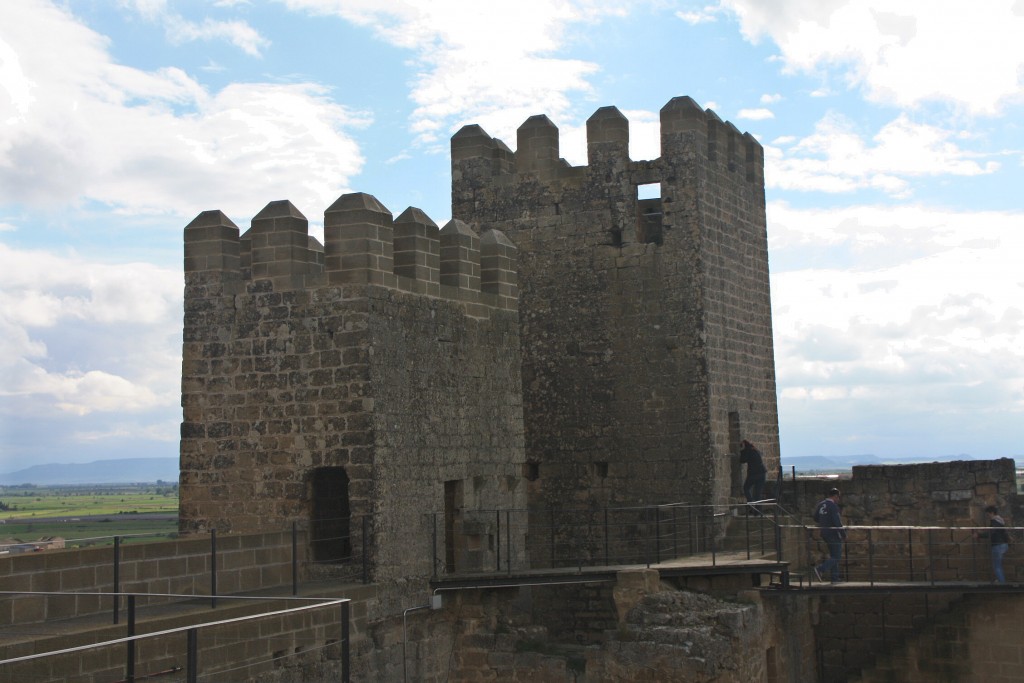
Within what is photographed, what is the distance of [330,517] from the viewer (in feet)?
44.9

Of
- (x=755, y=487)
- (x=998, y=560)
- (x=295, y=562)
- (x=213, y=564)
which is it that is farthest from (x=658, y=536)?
(x=213, y=564)

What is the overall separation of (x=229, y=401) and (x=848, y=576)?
29.0 feet

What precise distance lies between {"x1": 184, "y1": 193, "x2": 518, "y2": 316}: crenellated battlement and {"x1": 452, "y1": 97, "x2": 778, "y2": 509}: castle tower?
12.0 ft

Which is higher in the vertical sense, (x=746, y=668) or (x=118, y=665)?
(x=118, y=665)

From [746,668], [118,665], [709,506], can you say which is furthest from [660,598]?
[118,665]

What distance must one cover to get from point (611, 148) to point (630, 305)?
235 cm

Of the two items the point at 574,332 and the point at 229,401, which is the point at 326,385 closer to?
the point at 229,401

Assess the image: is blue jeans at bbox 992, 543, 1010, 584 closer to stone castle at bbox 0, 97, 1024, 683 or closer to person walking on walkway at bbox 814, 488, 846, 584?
stone castle at bbox 0, 97, 1024, 683

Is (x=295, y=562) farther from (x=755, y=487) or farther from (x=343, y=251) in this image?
(x=755, y=487)

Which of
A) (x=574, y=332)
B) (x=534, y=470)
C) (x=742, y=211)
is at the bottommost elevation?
(x=534, y=470)

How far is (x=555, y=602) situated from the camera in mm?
17609

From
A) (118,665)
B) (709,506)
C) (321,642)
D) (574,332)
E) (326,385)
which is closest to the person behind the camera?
(118,665)

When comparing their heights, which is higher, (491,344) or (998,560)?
(491,344)

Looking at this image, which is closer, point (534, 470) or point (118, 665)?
point (118, 665)
